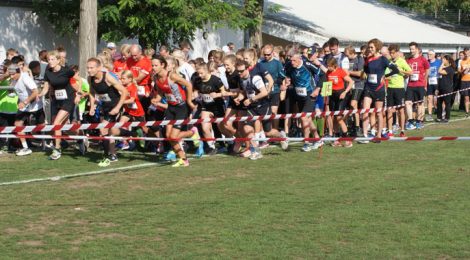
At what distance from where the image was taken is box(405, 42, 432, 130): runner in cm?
1977

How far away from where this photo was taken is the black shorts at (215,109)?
14.4 meters

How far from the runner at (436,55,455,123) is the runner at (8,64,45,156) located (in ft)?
36.0

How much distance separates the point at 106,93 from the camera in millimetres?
13883

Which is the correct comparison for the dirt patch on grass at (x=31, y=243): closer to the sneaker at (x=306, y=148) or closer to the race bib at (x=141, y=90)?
the race bib at (x=141, y=90)

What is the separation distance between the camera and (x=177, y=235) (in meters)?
8.58

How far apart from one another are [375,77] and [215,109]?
3.49 meters

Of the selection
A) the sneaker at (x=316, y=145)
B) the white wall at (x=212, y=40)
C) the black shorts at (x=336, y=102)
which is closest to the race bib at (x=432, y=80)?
the black shorts at (x=336, y=102)

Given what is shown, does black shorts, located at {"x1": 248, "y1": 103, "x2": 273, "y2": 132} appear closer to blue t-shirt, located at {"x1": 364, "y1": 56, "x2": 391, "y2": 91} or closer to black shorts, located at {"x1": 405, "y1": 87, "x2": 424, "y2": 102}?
blue t-shirt, located at {"x1": 364, "y1": 56, "x2": 391, "y2": 91}

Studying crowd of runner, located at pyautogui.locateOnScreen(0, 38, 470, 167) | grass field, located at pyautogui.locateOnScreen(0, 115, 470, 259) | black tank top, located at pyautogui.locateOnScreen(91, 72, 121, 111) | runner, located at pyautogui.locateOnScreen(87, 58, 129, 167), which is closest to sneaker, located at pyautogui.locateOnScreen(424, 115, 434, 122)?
crowd of runner, located at pyautogui.locateOnScreen(0, 38, 470, 167)

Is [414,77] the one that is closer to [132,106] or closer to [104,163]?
[132,106]

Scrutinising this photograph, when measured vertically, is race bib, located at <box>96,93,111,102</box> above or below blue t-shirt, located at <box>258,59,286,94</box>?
below

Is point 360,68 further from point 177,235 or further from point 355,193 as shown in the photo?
point 177,235

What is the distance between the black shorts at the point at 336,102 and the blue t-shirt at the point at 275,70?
1.55m

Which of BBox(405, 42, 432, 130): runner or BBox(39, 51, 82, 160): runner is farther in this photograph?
BBox(405, 42, 432, 130): runner
